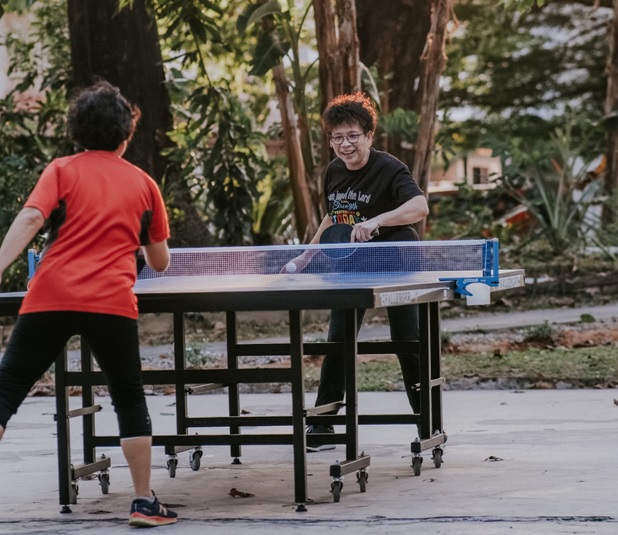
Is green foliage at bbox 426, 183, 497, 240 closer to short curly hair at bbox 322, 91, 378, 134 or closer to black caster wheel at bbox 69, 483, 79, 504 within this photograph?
short curly hair at bbox 322, 91, 378, 134

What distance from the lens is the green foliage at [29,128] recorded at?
15.2 meters

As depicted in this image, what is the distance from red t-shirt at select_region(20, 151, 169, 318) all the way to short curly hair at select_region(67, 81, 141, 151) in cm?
8

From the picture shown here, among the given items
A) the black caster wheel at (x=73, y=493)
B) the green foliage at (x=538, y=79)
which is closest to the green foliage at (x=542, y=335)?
the black caster wheel at (x=73, y=493)

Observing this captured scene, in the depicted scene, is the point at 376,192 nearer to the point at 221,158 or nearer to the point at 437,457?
the point at 437,457

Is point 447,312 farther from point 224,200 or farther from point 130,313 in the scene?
point 130,313

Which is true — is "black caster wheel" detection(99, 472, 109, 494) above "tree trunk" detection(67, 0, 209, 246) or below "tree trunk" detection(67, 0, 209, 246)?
below

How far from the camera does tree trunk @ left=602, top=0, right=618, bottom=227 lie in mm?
19438

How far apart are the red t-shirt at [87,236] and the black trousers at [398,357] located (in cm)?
212

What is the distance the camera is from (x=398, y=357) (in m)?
7.65

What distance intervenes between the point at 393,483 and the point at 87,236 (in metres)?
2.16

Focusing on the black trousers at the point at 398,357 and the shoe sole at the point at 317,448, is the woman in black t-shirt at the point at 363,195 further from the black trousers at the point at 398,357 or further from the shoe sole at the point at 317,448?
the shoe sole at the point at 317,448

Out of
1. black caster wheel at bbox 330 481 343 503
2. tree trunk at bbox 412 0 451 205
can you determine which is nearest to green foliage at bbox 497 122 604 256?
tree trunk at bbox 412 0 451 205

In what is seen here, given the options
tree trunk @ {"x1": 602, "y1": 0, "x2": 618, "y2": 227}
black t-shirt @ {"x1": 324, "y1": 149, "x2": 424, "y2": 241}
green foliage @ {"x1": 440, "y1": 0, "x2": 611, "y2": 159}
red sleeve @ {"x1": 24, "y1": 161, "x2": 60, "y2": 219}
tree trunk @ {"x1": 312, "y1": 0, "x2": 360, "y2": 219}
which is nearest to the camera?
red sleeve @ {"x1": 24, "y1": 161, "x2": 60, "y2": 219}

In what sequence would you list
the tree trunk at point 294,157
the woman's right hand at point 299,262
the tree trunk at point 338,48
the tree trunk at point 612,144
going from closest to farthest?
the woman's right hand at point 299,262, the tree trunk at point 338,48, the tree trunk at point 294,157, the tree trunk at point 612,144
